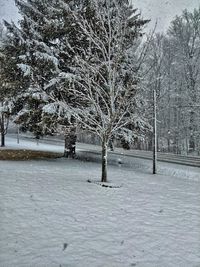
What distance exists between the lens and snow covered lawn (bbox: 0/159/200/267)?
18.2 ft

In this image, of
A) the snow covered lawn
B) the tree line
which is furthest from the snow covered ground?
the tree line

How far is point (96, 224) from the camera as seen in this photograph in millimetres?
7434

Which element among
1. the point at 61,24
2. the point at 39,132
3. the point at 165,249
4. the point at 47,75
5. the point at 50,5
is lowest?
the point at 165,249

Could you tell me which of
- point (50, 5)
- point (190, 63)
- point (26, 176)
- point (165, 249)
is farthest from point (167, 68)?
point (165, 249)

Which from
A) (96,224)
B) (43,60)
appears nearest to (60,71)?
(43,60)

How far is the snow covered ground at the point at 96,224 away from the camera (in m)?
5.54

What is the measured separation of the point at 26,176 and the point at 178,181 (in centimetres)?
603

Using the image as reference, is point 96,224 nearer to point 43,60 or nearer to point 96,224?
point 96,224

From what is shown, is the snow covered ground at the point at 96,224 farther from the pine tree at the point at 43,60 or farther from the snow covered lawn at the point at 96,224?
the pine tree at the point at 43,60

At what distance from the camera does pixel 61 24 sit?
62.5 feet

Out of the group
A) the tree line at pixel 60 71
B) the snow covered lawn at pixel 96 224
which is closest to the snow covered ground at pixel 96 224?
the snow covered lawn at pixel 96 224

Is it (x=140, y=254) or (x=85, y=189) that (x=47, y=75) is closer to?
(x=85, y=189)

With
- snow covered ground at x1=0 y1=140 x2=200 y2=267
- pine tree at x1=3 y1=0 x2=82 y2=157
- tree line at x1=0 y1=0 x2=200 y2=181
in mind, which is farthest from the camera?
pine tree at x1=3 y1=0 x2=82 y2=157

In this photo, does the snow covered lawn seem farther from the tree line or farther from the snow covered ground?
the tree line
